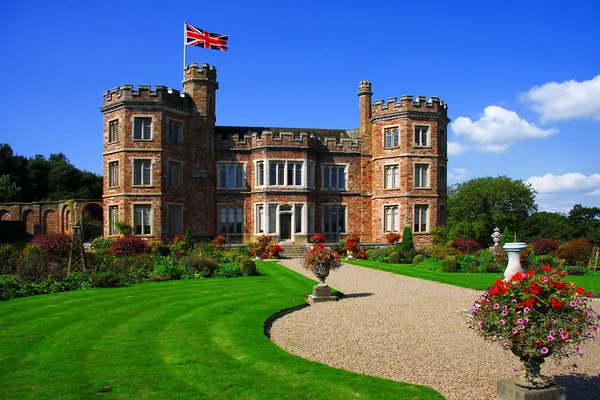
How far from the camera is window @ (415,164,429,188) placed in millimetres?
36156

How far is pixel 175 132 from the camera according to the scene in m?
34.4

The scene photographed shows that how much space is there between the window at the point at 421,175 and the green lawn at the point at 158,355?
23145 mm

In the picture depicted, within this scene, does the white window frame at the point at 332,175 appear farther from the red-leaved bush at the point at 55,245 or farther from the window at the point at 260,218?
the red-leaved bush at the point at 55,245

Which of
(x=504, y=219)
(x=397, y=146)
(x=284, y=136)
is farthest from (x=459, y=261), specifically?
(x=504, y=219)

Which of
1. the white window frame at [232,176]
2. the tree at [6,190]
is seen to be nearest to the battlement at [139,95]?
the white window frame at [232,176]

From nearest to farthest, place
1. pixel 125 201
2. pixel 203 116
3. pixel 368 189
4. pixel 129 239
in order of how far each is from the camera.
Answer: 1. pixel 129 239
2. pixel 125 201
3. pixel 203 116
4. pixel 368 189

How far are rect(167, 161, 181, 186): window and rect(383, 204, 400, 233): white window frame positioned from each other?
14.6 meters

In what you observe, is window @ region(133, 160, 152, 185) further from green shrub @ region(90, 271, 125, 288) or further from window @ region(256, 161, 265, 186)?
green shrub @ region(90, 271, 125, 288)

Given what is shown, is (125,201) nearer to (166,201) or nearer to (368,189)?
(166,201)

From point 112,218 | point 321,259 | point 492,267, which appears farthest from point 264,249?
point 321,259

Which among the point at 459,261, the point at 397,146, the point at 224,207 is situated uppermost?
the point at 397,146

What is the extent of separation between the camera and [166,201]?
109ft

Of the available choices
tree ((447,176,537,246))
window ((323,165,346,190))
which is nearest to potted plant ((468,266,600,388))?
window ((323,165,346,190))

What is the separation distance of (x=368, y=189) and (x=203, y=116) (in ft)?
43.1
